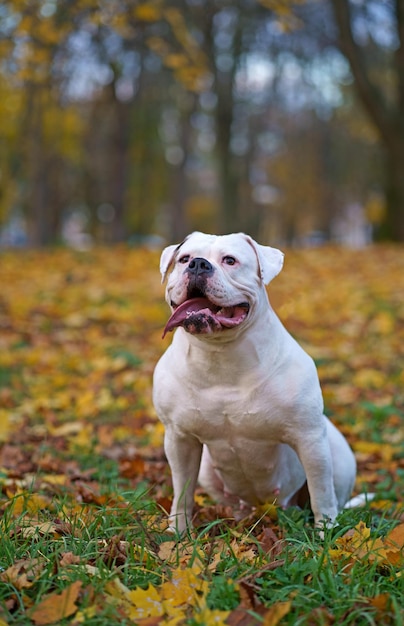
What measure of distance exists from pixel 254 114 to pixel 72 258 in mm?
12005

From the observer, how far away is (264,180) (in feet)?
122

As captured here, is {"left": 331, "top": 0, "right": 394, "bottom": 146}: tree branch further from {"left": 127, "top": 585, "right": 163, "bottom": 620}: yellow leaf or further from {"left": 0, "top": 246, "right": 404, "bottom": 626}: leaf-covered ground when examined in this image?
{"left": 127, "top": 585, "right": 163, "bottom": 620}: yellow leaf

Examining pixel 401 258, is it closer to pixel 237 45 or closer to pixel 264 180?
pixel 237 45

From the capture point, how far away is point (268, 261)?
3.20 m

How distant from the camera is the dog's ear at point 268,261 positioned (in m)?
3.15

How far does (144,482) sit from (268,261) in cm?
162

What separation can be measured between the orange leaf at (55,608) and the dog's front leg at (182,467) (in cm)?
107

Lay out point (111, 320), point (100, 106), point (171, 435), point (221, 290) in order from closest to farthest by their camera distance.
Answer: point (221, 290) < point (171, 435) < point (111, 320) < point (100, 106)

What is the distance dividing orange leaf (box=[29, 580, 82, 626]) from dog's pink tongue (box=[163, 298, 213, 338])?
42.7 inches

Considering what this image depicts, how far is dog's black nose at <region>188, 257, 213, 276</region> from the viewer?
2941 mm

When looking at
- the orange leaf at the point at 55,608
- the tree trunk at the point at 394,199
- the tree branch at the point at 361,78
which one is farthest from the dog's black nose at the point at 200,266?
the tree trunk at the point at 394,199

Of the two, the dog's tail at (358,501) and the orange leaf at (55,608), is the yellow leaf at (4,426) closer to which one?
the dog's tail at (358,501)

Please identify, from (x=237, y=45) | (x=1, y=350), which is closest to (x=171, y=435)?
(x=1, y=350)

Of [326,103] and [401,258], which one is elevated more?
[326,103]
